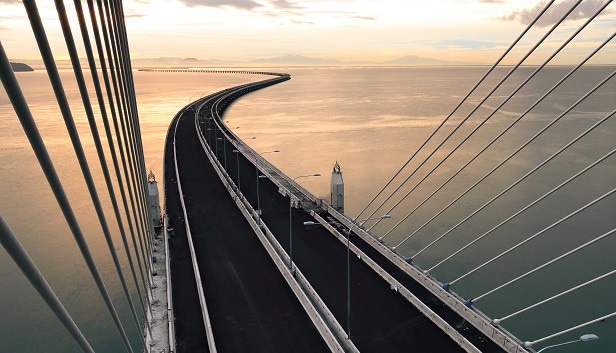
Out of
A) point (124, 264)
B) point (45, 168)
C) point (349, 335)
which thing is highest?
point (45, 168)

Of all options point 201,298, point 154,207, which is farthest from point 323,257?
point 154,207

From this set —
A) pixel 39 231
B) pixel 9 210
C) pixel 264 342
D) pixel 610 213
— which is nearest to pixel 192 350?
pixel 264 342

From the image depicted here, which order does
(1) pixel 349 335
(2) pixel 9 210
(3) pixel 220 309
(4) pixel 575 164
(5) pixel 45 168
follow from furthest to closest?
(4) pixel 575 164 → (2) pixel 9 210 → (3) pixel 220 309 → (1) pixel 349 335 → (5) pixel 45 168

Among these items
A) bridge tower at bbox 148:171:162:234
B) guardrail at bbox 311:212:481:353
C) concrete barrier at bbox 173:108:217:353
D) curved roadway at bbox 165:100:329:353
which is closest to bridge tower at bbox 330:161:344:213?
guardrail at bbox 311:212:481:353

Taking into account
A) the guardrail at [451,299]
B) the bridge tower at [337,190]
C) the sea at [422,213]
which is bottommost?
the sea at [422,213]

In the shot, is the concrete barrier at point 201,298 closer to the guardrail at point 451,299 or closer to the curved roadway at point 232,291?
the curved roadway at point 232,291

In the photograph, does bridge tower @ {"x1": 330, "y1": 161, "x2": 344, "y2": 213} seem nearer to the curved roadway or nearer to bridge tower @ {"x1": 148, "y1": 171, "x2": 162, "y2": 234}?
the curved roadway

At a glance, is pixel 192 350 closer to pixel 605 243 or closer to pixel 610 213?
pixel 605 243

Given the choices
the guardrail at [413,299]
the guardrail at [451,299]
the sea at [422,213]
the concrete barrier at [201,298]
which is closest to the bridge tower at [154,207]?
the concrete barrier at [201,298]
